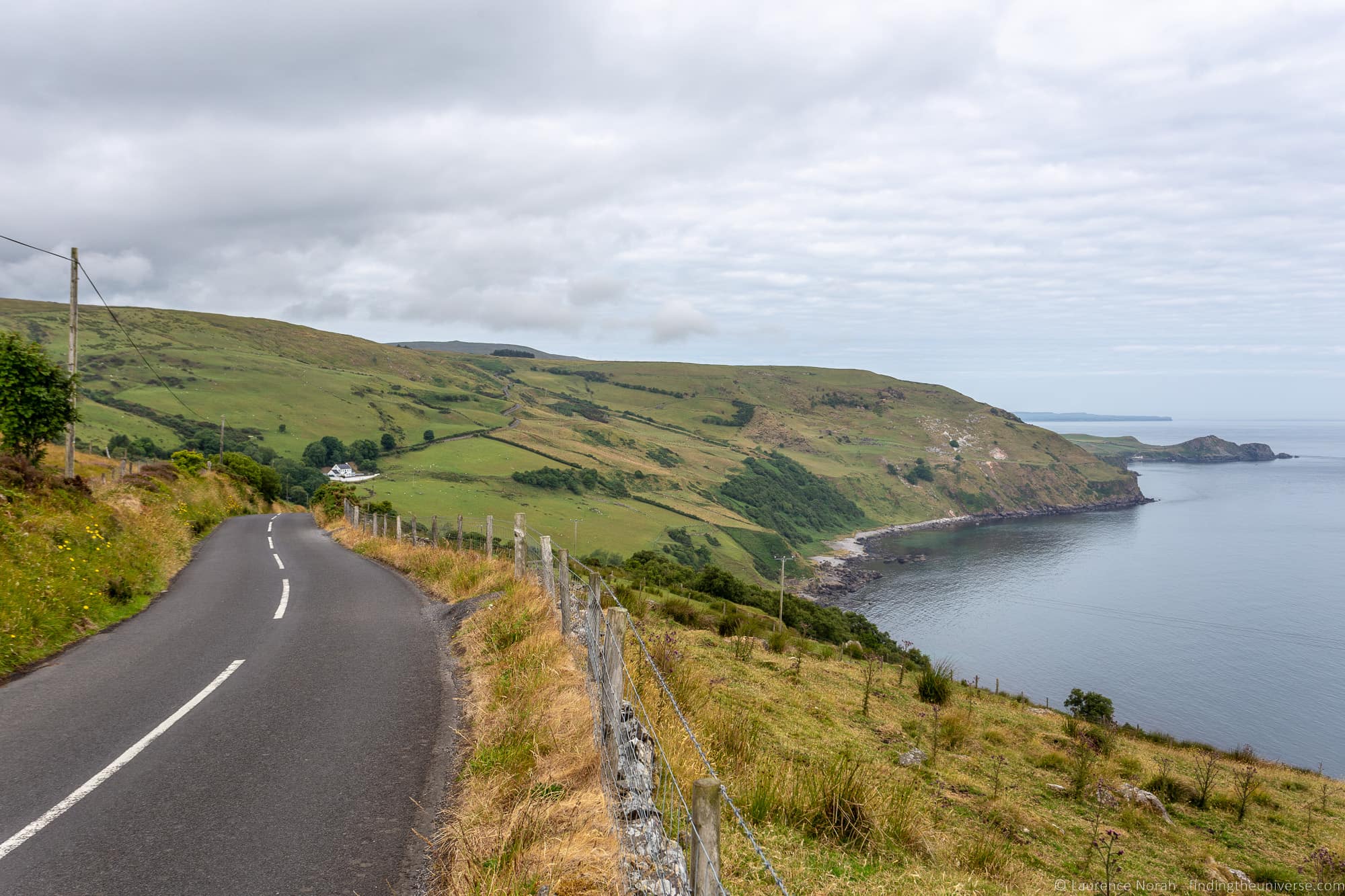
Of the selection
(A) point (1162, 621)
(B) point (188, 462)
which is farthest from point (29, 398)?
(A) point (1162, 621)

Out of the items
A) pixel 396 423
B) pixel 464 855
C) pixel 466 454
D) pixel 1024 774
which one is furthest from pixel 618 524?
pixel 464 855

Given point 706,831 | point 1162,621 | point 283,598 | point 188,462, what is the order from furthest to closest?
point 1162,621 → point 188,462 → point 283,598 → point 706,831

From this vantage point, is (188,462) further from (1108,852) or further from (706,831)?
(706,831)

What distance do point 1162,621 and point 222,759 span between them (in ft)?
405

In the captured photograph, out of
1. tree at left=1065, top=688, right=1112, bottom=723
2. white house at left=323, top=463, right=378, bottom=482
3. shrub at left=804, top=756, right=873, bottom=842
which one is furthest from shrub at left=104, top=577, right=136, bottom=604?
white house at left=323, top=463, right=378, bottom=482

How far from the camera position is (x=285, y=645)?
1180 cm

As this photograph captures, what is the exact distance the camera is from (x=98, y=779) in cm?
659

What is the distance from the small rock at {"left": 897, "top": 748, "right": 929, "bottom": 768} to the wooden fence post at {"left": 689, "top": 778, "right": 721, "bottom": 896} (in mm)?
11342

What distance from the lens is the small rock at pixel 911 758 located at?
44.9 ft

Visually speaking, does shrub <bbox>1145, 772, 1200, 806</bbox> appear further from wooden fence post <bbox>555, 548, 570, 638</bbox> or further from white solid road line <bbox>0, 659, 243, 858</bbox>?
white solid road line <bbox>0, 659, 243, 858</bbox>

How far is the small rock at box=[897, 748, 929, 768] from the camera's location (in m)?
13.7

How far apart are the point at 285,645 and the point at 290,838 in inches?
273

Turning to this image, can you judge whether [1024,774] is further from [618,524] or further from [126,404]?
[126,404]

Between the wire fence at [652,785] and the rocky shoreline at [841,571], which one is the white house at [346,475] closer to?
the rocky shoreline at [841,571]
